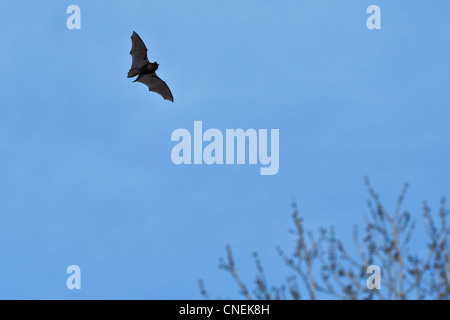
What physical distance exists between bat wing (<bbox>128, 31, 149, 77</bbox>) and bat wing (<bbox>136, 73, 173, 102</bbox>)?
0.55 meters

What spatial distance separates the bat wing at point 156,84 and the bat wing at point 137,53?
55 centimetres

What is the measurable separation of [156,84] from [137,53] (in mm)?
1262

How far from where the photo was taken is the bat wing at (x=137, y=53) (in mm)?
16422

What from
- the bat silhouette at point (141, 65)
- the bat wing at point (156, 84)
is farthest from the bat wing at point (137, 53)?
the bat wing at point (156, 84)

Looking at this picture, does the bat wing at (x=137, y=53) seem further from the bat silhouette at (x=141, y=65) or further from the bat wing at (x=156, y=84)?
the bat wing at (x=156, y=84)

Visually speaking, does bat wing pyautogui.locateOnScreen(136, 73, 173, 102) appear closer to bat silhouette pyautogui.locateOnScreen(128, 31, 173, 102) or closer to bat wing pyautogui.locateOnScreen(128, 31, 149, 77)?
bat silhouette pyautogui.locateOnScreen(128, 31, 173, 102)

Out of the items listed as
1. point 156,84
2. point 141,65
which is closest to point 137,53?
point 141,65

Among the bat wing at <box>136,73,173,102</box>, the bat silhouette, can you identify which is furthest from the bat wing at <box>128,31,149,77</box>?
the bat wing at <box>136,73,173,102</box>
